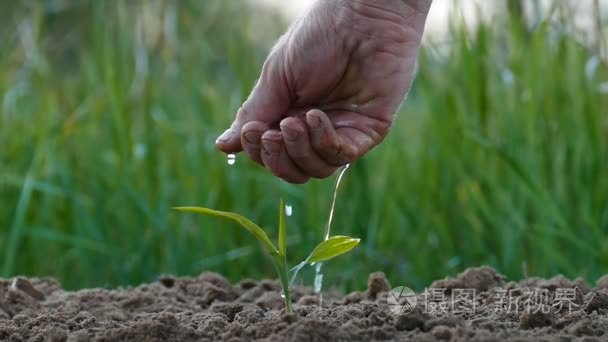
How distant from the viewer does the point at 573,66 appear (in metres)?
2.99

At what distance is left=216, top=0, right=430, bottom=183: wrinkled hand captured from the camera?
174cm

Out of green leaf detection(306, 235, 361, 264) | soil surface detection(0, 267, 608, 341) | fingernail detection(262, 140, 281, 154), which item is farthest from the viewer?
fingernail detection(262, 140, 281, 154)

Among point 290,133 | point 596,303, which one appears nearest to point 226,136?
point 290,133

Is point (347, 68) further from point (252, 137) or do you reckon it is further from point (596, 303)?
point (596, 303)

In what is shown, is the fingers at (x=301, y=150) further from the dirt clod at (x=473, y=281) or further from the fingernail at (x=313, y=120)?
the dirt clod at (x=473, y=281)

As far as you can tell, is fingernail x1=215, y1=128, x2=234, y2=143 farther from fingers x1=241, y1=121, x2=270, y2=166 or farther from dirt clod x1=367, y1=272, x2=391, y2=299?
dirt clod x1=367, y1=272, x2=391, y2=299

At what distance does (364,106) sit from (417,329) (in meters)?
0.56

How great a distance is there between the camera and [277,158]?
1654 millimetres

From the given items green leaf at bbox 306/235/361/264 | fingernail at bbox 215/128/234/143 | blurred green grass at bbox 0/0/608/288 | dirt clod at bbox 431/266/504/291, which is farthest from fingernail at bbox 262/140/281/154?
blurred green grass at bbox 0/0/608/288

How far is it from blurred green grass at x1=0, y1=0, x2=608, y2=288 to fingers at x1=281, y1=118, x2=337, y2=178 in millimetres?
1066

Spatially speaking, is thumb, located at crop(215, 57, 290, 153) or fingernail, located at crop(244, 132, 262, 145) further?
thumb, located at crop(215, 57, 290, 153)

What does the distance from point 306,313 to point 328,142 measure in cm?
34

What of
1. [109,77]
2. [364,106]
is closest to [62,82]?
[109,77]

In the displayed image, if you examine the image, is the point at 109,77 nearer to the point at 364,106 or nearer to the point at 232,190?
the point at 232,190
